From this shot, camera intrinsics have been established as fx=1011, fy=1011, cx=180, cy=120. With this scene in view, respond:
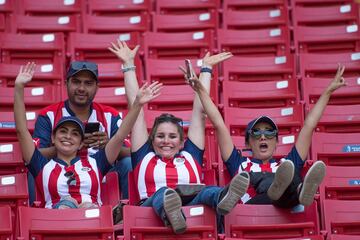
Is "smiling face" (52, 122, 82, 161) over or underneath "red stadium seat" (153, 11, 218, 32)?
underneath

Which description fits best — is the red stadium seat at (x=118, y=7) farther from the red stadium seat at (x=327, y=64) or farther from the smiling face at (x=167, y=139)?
the smiling face at (x=167, y=139)

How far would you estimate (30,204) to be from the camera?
5.41 metres

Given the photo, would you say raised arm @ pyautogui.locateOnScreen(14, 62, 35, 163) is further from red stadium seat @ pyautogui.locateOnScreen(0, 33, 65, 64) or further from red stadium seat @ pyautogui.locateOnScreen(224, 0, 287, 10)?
red stadium seat @ pyautogui.locateOnScreen(224, 0, 287, 10)

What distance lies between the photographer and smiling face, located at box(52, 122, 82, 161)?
549 centimetres

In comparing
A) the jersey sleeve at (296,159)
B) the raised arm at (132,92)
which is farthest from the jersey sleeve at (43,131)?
the jersey sleeve at (296,159)

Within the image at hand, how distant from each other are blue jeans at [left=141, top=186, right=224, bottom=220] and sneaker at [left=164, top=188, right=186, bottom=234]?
74 millimetres

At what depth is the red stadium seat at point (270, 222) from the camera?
4.92m

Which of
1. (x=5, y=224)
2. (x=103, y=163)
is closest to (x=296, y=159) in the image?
(x=103, y=163)

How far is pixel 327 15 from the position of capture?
7.70m

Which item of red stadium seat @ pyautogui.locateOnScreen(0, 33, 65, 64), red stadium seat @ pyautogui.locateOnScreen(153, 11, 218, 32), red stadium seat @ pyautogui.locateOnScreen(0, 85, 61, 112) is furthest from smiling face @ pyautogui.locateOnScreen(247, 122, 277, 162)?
red stadium seat @ pyautogui.locateOnScreen(153, 11, 218, 32)

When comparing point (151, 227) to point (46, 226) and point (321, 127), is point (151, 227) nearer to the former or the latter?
point (46, 226)

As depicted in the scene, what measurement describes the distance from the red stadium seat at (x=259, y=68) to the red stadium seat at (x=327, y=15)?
0.83m

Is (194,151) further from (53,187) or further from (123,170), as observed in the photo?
(53,187)

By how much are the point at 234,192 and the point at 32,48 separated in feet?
8.86
